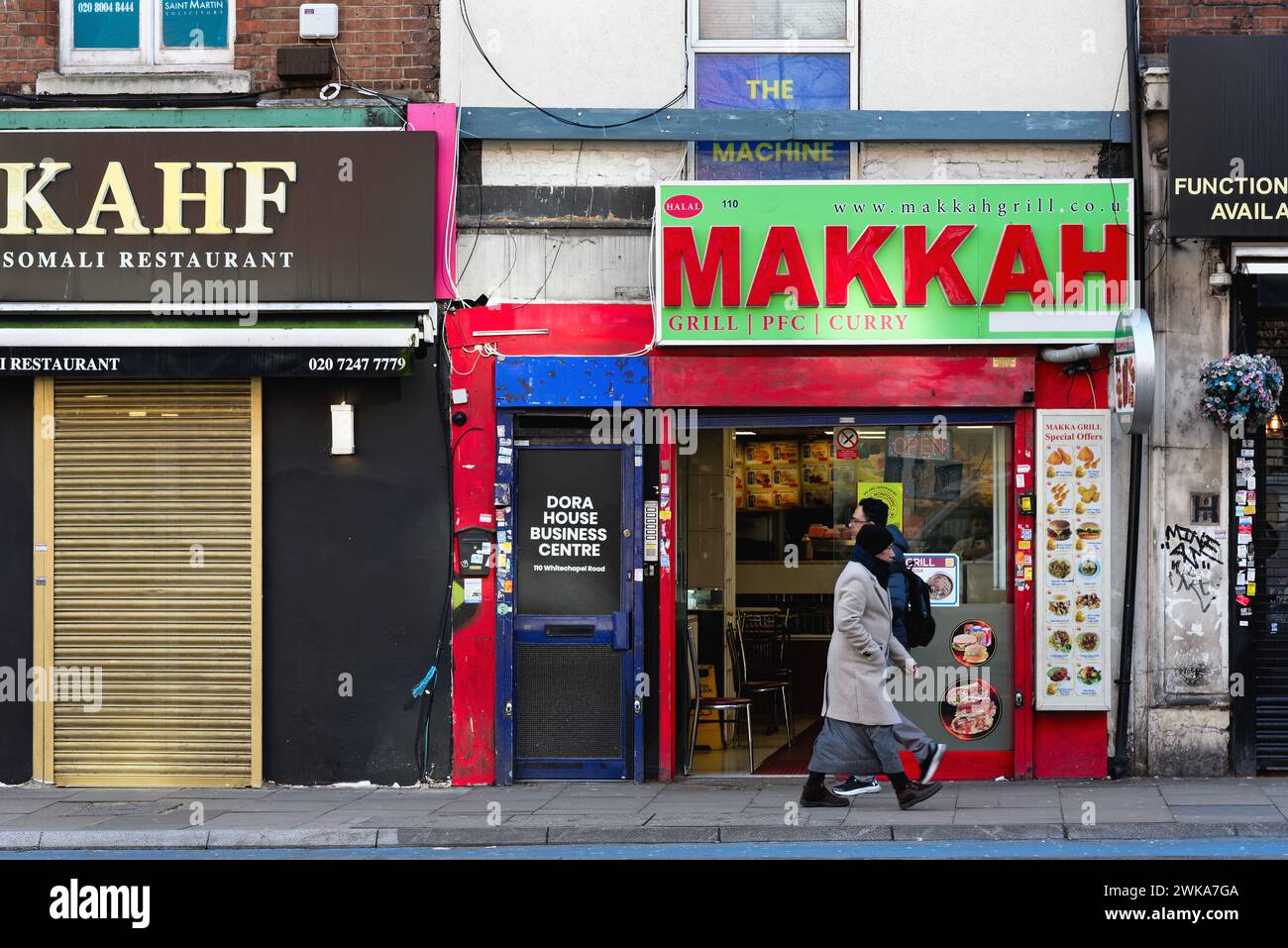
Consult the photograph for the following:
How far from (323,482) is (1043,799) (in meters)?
5.78

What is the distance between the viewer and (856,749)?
1030 cm

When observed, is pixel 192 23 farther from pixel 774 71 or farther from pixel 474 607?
pixel 474 607

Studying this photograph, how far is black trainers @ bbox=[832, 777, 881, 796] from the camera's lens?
35.2ft

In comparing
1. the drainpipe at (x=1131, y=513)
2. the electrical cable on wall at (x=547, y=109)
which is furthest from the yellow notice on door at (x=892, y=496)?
the electrical cable on wall at (x=547, y=109)

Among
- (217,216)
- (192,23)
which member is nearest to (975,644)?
(217,216)

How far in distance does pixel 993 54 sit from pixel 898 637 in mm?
4552

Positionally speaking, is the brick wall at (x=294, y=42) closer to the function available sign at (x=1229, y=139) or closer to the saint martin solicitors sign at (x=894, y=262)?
the saint martin solicitors sign at (x=894, y=262)

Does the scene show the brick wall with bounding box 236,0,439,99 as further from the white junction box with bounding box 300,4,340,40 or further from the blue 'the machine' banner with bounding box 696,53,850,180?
the blue 'the machine' banner with bounding box 696,53,850,180

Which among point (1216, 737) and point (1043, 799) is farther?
point (1216, 737)

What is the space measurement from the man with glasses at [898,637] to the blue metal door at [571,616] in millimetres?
1686

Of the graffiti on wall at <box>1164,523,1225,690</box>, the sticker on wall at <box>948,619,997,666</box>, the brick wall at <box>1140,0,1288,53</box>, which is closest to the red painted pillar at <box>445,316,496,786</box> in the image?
the sticker on wall at <box>948,619,997,666</box>

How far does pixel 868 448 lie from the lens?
1191 centimetres
